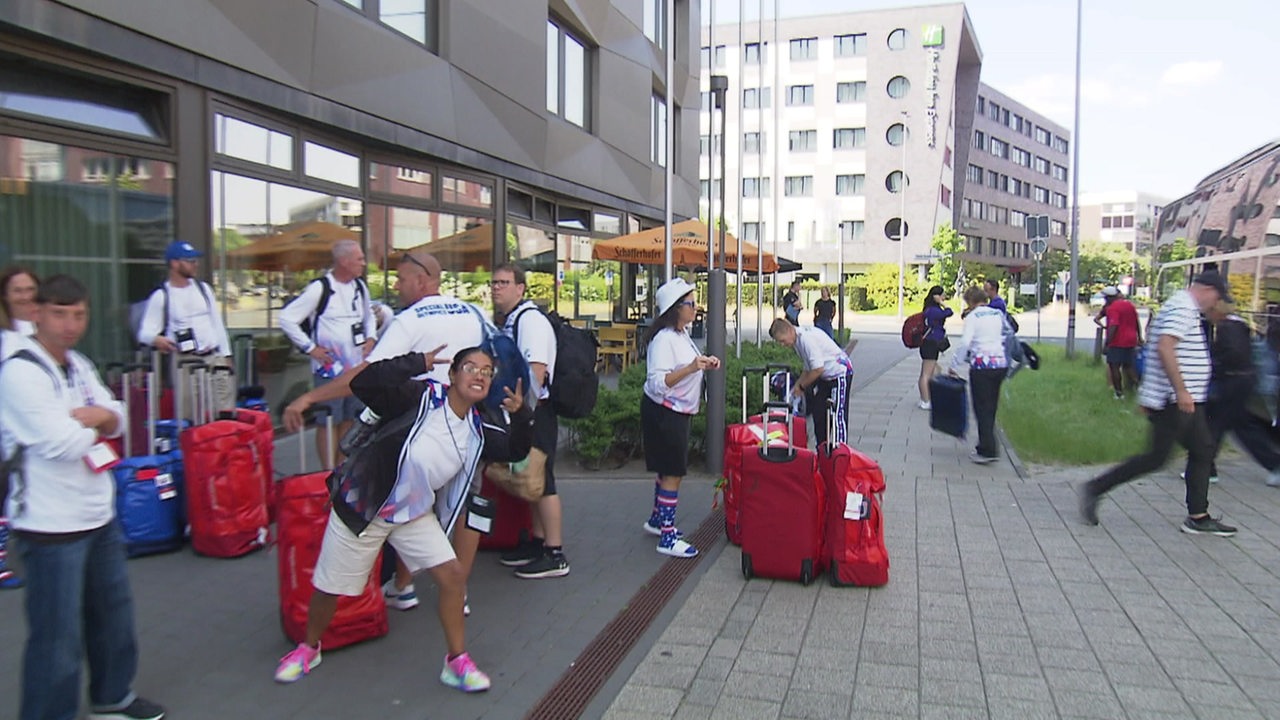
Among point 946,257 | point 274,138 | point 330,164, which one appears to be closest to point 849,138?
point 946,257

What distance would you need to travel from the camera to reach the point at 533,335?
5312mm

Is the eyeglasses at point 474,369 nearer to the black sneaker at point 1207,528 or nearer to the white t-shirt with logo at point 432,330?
the white t-shirt with logo at point 432,330

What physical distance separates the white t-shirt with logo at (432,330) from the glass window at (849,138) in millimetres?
62844

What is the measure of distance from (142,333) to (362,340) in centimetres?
148

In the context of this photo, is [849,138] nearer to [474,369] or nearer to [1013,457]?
[1013,457]

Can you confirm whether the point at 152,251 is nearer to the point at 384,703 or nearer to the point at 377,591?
the point at 377,591

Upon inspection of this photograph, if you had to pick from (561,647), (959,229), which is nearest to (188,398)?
(561,647)

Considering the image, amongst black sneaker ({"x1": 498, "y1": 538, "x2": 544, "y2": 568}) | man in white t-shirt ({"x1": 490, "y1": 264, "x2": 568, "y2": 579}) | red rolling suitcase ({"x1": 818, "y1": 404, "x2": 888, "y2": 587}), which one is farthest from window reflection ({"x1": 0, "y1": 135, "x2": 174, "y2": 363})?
red rolling suitcase ({"x1": 818, "y1": 404, "x2": 888, "y2": 587})

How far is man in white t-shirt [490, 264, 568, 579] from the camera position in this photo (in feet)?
17.5

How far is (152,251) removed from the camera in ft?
27.6

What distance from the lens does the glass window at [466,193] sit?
1324 cm

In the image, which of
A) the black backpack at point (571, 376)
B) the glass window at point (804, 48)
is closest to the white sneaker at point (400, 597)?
the black backpack at point (571, 376)

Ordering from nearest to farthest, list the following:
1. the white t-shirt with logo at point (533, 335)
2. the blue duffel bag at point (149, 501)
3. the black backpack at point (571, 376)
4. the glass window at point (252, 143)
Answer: the white t-shirt with logo at point (533, 335), the black backpack at point (571, 376), the blue duffel bag at point (149, 501), the glass window at point (252, 143)

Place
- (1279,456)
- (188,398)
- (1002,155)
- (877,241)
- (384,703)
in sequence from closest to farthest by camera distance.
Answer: (384,703) < (188,398) < (1279,456) < (877,241) < (1002,155)
